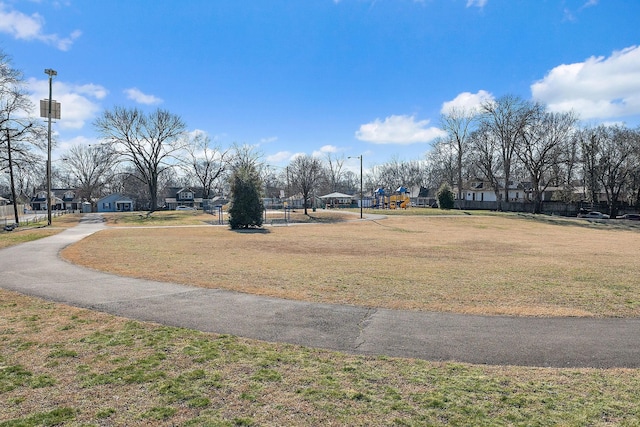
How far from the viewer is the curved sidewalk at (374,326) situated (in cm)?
575

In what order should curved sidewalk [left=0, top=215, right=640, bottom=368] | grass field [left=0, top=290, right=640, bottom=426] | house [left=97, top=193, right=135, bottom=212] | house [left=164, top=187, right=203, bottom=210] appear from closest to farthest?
grass field [left=0, top=290, right=640, bottom=426]
curved sidewalk [left=0, top=215, right=640, bottom=368]
house [left=97, top=193, right=135, bottom=212]
house [left=164, top=187, right=203, bottom=210]

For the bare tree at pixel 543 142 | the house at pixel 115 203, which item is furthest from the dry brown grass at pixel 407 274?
the house at pixel 115 203

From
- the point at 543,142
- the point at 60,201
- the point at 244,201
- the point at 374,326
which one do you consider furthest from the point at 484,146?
the point at 60,201

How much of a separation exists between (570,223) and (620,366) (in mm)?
50355

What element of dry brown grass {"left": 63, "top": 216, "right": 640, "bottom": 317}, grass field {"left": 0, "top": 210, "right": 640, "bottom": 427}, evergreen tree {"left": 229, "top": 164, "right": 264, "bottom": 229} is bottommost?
dry brown grass {"left": 63, "top": 216, "right": 640, "bottom": 317}

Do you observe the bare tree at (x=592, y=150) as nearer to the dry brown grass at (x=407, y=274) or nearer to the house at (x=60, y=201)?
the dry brown grass at (x=407, y=274)

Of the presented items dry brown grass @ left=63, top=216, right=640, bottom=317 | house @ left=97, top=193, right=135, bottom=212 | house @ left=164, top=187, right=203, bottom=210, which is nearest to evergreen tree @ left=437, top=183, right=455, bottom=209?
dry brown grass @ left=63, top=216, right=640, bottom=317

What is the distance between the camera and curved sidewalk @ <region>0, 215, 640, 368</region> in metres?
5.75

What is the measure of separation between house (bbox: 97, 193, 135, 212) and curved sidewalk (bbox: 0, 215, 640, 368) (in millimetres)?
86315

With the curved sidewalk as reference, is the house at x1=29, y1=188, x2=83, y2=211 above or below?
above

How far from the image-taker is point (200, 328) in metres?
6.72

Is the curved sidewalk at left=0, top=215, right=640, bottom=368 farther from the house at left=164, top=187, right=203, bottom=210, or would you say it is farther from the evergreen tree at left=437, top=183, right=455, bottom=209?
the house at left=164, top=187, right=203, bottom=210

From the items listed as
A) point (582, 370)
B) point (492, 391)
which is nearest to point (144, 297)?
point (492, 391)

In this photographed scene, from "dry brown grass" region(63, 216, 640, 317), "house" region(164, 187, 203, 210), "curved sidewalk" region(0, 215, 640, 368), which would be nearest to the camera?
"curved sidewalk" region(0, 215, 640, 368)
